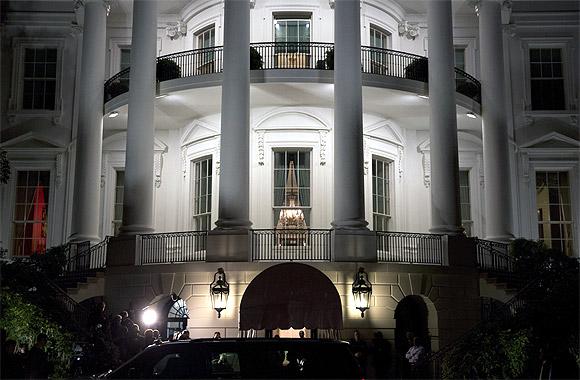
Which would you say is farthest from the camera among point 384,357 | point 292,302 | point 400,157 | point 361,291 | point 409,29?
point 409,29

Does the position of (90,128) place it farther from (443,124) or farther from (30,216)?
(443,124)

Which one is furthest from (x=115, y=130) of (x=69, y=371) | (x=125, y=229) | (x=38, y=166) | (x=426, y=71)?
(x=69, y=371)

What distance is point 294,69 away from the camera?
80.7 feet

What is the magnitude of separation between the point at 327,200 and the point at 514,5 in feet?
36.2

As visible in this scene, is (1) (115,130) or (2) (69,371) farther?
(1) (115,130)

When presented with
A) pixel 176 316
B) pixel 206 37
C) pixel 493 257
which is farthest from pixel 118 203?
pixel 493 257

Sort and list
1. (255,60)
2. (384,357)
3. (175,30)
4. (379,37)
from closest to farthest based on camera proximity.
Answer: (384,357), (255,60), (379,37), (175,30)

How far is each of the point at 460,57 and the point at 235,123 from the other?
11.4 metres

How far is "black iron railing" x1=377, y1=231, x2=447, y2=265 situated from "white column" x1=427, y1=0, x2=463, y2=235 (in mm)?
431

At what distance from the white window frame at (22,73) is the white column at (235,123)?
936 cm

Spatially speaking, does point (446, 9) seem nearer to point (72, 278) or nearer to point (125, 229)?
point (125, 229)

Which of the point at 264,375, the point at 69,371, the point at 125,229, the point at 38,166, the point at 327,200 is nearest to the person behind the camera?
the point at 264,375

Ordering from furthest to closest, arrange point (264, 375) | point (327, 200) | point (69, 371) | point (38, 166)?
1. point (38, 166)
2. point (327, 200)
3. point (69, 371)
4. point (264, 375)

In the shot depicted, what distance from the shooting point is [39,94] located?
30578 millimetres
